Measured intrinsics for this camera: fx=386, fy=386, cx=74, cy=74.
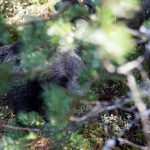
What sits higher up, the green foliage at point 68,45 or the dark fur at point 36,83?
the dark fur at point 36,83

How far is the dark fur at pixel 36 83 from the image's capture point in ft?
17.5

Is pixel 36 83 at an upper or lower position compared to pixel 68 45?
upper

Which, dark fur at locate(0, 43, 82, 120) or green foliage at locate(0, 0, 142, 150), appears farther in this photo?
dark fur at locate(0, 43, 82, 120)

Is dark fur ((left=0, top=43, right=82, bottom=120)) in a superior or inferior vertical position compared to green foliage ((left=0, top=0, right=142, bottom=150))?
superior

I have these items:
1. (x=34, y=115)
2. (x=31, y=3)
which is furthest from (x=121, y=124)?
(x=31, y=3)

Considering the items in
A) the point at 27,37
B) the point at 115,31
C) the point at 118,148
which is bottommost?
the point at 118,148

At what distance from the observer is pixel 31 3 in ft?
36.5

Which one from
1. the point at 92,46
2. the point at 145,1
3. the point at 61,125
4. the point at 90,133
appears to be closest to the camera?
the point at 92,46

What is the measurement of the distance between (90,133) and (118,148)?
0.49 m

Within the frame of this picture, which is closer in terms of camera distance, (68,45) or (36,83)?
(68,45)

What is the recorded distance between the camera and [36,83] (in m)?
5.40

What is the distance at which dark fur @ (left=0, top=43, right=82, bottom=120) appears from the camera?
533 cm

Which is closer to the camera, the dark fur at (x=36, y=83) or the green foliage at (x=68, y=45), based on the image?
the green foliage at (x=68, y=45)

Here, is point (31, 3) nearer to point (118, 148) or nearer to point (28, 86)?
point (28, 86)
